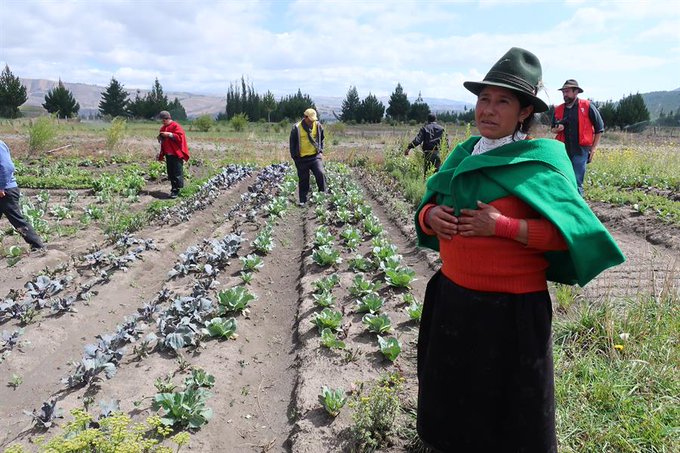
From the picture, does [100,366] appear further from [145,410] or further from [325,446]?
[325,446]

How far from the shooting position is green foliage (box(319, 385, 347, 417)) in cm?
334

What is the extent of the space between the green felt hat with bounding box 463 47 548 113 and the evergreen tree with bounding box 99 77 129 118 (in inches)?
2639

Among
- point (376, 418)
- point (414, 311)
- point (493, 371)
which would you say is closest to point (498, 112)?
point (493, 371)

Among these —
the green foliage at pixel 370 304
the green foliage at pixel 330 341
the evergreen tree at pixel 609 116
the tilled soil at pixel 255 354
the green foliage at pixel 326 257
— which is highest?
the evergreen tree at pixel 609 116

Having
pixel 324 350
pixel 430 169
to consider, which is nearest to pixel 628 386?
pixel 324 350

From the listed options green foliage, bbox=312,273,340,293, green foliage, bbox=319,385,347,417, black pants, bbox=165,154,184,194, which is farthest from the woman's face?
black pants, bbox=165,154,184,194

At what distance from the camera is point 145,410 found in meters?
3.44

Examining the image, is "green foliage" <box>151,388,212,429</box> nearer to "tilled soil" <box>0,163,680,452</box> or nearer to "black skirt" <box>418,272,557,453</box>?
"tilled soil" <box>0,163,680,452</box>

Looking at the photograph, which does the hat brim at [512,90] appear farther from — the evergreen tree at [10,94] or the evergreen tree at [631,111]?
the evergreen tree at [10,94]

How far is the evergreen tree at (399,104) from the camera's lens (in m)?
54.6

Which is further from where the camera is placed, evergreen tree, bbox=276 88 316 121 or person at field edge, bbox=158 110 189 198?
evergreen tree, bbox=276 88 316 121

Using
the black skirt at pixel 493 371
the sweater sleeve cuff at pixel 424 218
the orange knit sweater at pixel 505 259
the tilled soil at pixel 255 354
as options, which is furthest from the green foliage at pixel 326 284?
the orange knit sweater at pixel 505 259

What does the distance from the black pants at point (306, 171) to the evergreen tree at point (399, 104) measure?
45.8 metres

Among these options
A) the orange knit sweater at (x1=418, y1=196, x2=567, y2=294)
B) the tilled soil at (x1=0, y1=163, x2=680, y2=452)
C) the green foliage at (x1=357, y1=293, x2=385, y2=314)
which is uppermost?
the orange knit sweater at (x1=418, y1=196, x2=567, y2=294)
